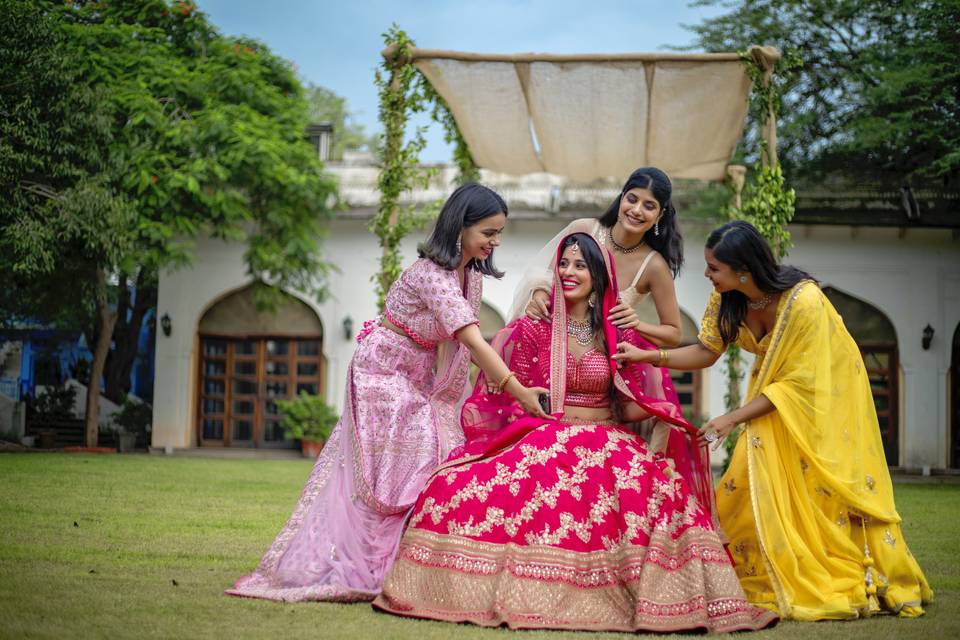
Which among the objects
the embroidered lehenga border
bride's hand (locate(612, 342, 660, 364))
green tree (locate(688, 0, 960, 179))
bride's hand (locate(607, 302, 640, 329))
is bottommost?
the embroidered lehenga border

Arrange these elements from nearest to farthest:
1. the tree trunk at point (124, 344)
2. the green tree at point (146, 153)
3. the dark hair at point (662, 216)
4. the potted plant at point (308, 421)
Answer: the dark hair at point (662, 216)
the green tree at point (146, 153)
the potted plant at point (308, 421)
the tree trunk at point (124, 344)

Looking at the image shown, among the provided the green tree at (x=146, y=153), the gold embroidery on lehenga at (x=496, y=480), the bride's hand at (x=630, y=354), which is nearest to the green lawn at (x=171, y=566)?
the gold embroidery on lehenga at (x=496, y=480)

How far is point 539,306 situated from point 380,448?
923 mm

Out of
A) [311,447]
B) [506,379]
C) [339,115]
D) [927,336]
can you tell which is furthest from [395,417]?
[339,115]

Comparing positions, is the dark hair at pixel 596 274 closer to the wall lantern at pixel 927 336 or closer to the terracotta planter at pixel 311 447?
the terracotta planter at pixel 311 447

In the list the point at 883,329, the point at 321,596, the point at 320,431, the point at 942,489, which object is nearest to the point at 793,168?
the point at 883,329

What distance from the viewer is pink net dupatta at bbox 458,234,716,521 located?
4.35 m

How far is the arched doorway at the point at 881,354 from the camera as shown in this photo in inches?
656

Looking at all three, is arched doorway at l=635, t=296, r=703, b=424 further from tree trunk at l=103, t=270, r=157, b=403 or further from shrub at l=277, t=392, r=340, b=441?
tree trunk at l=103, t=270, r=157, b=403

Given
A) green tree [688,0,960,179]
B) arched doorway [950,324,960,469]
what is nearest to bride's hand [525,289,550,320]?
green tree [688,0,960,179]

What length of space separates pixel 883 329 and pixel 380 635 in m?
14.8

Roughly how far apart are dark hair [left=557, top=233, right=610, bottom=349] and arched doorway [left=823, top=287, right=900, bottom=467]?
43.2 ft

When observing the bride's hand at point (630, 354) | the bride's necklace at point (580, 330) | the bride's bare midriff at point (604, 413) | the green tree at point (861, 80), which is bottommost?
the bride's bare midriff at point (604, 413)

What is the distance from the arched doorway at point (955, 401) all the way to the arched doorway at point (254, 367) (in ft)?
33.2
